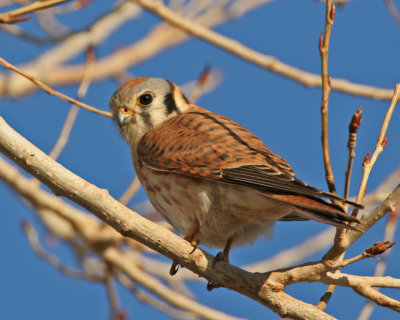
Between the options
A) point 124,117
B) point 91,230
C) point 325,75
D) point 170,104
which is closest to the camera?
point 325,75

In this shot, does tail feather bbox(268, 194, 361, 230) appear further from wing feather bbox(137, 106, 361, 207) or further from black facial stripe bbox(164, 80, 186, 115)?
black facial stripe bbox(164, 80, 186, 115)

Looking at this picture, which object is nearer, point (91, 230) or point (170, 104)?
point (170, 104)

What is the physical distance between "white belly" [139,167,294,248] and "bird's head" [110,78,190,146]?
567 millimetres

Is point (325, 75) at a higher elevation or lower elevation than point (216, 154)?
lower

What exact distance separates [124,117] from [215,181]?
123 cm

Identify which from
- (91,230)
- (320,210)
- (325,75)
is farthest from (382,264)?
(91,230)

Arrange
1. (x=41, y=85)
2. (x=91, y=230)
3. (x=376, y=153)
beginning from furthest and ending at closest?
1. (x=91, y=230)
2. (x=41, y=85)
3. (x=376, y=153)

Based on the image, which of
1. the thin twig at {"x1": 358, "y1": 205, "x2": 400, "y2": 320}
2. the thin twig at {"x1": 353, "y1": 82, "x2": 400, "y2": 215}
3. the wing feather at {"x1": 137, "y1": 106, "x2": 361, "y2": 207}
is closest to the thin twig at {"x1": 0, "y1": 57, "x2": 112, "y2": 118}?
the wing feather at {"x1": 137, "y1": 106, "x2": 361, "y2": 207}

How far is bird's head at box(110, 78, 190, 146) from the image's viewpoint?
472 centimetres

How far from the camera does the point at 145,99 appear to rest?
4.82m

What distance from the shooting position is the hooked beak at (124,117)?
4.71 metres

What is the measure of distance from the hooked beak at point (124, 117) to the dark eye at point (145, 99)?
0.37 feet

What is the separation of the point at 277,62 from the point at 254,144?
1202 millimetres

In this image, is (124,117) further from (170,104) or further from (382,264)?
(382,264)
